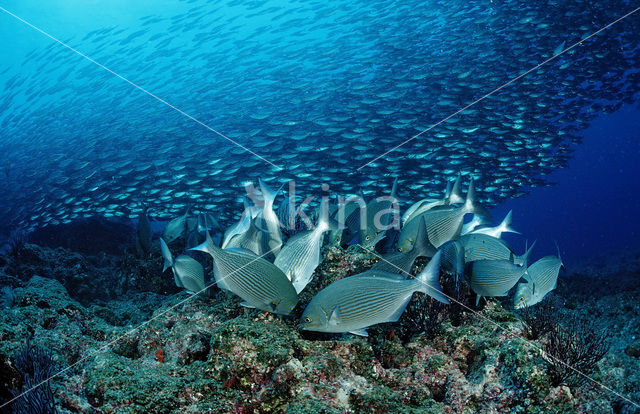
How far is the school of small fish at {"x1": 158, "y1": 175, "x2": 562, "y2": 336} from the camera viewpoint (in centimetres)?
232

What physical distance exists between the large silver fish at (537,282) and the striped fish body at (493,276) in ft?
2.64

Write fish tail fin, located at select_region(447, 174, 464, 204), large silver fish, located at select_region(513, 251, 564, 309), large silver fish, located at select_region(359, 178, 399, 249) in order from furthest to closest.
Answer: fish tail fin, located at select_region(447, 174, 464, 204)
large silver fish, located at select_region(359, 178, 399, 249)
large silver fish, located at select_region(513, 251, 564, 309)

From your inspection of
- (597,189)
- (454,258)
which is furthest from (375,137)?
(597,189)

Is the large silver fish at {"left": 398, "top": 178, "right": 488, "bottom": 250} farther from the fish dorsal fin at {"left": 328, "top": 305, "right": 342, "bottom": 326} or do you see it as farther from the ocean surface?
the ocean surface

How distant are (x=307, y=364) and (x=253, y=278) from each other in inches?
26.6

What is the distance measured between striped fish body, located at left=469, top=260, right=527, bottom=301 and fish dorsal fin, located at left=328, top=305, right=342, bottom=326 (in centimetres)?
152

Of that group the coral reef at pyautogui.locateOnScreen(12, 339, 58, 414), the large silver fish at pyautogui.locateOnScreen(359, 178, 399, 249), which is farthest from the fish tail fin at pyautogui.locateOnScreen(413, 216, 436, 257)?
the coral reef at pyautogui.locateOnScreen(12, 339, 58, 414)

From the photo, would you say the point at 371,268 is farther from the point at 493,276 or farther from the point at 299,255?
the point at 493,276

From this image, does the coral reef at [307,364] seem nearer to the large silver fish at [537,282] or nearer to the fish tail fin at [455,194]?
the large silver fish at [537,282]

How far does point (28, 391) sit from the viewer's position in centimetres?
213

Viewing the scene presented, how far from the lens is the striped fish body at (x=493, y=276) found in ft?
9.91

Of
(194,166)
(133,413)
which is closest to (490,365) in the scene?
(133,413)

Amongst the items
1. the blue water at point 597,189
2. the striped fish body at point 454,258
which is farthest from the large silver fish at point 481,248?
the blue water at point 597,189

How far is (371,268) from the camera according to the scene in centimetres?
301
